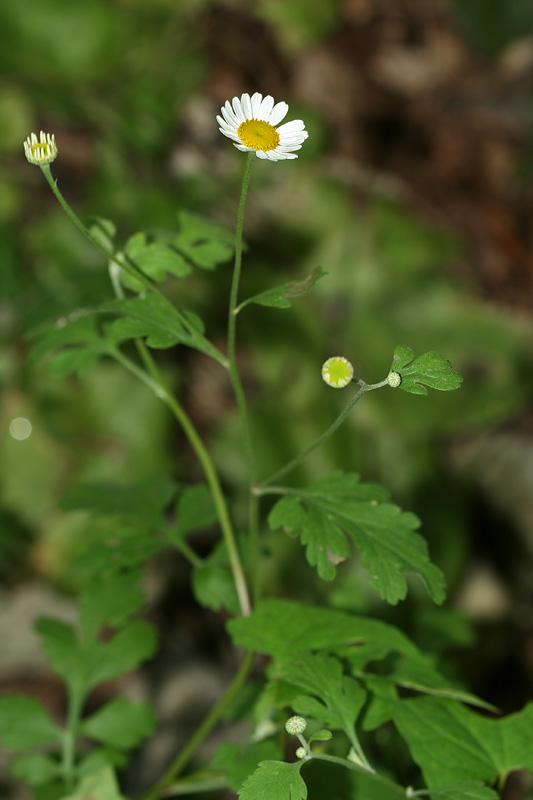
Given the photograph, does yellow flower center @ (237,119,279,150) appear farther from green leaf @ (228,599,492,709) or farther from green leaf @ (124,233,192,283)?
green leaf @ (228,599,492,709)

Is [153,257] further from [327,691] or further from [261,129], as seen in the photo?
[327,691]

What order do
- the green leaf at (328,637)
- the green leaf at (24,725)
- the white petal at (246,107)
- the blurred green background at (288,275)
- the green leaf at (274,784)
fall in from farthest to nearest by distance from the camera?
the blurred green background at (288,275)
the green leaf at (24,725)
the green leaf at (328,637)
the white petal at (246,107)
the green leaf at (274,784)

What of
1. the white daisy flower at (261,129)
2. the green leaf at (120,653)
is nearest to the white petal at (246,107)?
the white daisy flower at (261,129)

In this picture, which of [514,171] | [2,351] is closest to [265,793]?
[2,351]

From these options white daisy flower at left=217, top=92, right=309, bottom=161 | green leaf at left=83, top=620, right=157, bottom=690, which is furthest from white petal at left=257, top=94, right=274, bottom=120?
green leaf at left=83, top=620, right=157, bottom=690

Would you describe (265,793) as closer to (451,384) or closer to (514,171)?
(451,384)

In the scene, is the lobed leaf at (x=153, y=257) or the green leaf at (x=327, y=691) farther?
the lobed leaf at (x=153, y=257)

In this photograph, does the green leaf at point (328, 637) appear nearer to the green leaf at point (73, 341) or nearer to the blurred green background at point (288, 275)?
the green leaf at point (73, 341)
